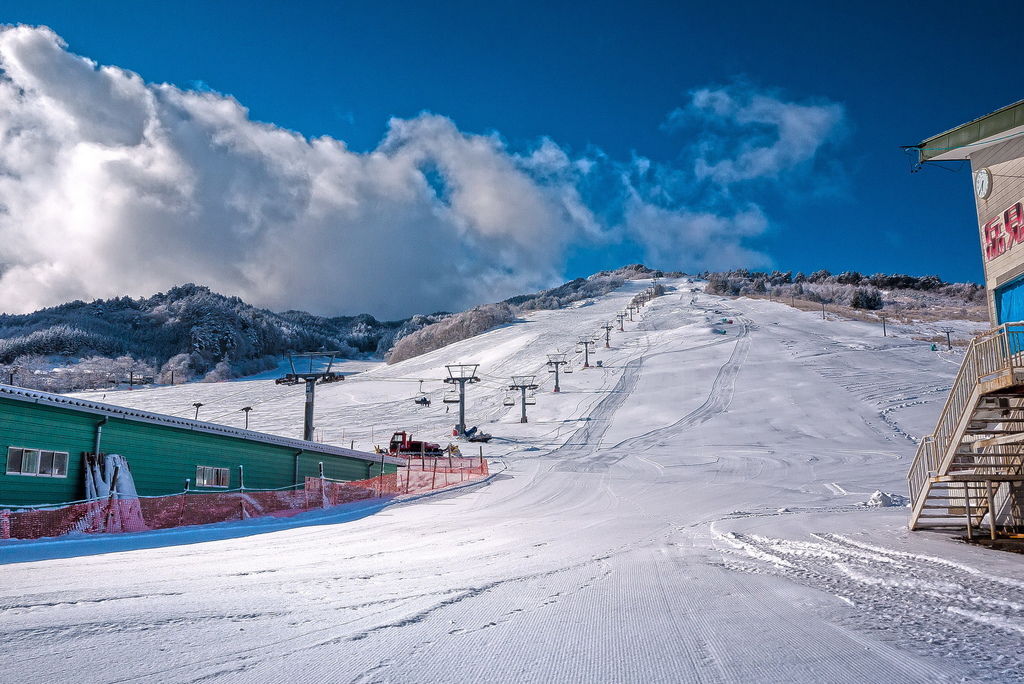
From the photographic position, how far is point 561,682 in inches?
149

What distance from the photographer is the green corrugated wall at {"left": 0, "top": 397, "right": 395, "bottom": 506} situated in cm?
1412

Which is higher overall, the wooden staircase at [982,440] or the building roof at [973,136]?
the building roof at [973,136]

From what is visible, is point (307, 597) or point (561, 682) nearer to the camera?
point (561, 682)

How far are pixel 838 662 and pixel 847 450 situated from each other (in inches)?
1418

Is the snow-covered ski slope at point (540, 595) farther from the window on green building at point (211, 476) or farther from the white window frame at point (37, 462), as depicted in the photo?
the window on green building at point (211, 476)

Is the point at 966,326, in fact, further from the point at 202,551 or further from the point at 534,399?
the point at 202,551

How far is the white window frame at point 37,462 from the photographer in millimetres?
13984

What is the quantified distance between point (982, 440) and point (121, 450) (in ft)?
62.6

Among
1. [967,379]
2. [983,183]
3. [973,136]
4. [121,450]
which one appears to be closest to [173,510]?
[121,450]

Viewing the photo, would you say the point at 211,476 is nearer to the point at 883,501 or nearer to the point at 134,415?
the point at 134,415

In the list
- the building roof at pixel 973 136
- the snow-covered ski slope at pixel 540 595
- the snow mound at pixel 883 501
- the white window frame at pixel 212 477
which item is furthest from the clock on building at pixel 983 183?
the white window frame at pixel 212 477

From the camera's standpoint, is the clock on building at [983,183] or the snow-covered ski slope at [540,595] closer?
the snow-covered ski slope at [540,595]

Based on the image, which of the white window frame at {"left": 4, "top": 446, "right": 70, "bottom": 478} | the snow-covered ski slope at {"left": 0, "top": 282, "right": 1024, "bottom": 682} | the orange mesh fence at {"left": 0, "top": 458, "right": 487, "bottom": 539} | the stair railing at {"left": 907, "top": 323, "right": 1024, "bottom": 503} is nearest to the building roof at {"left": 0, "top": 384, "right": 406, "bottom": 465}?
the white window frame at {"left": 4, "top": 446, "right": 70, "bottom": 478}

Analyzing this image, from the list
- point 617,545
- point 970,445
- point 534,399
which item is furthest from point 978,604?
point 534,399
